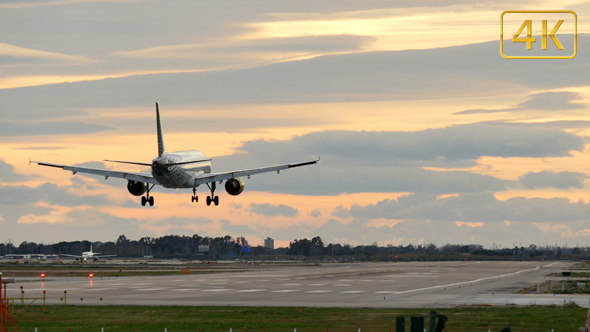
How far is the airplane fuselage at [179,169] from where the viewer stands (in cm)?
7200

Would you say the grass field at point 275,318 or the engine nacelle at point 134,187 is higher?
the engine nacelle at point 134,187

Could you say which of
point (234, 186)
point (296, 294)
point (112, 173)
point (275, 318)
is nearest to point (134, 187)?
point (112, 173)

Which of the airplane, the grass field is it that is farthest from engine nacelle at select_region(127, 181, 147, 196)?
the grass field

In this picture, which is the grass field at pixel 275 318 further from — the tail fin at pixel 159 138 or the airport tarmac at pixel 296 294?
the tail fin at pixel 159 138

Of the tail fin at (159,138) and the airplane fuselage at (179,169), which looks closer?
the airplane fuselage at (179,169)

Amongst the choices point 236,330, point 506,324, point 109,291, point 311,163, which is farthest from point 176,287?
point 506,324

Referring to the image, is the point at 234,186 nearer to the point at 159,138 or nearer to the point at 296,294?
the point at 159,138

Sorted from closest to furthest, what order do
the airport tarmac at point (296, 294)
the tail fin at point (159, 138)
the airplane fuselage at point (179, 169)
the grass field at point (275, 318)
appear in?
1. the grass field at point (275, 318)
2. the airplane fuselage at point (179, 169)
3. the airport tarmac at point (296, 294)
4. the tail fin at point (159, 138)

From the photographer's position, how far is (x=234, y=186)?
76125 mm

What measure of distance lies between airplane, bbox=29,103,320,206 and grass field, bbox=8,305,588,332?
516 inches

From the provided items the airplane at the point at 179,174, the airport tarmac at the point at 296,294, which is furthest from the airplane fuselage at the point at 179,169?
the airport tarmac at the point at 296,294

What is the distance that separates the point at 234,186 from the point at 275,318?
20743 mm

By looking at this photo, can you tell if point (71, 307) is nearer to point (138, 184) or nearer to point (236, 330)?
point (138, 184)

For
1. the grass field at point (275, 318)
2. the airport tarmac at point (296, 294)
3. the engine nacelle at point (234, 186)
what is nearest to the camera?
the grass field at point (275, 318)
